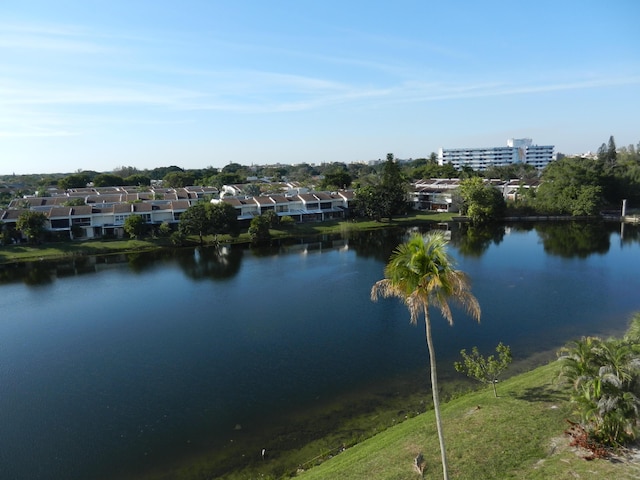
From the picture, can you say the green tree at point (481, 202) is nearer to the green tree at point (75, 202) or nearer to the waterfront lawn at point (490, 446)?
the waterfront lawn at point (490, 446)

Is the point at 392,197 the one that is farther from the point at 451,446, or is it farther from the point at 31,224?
the point at 451,446

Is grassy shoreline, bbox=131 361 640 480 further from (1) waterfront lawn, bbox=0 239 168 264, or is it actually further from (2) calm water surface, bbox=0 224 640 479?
(1) waterfront lawn, bbox=0 239 168 264

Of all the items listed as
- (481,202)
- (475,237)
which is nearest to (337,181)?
(481,202)

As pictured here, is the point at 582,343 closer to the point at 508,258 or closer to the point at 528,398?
the point at 528,398

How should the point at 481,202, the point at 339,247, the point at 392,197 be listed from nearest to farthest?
1. the point at 339,247
2. the point at 392,197
3. the point at 481,202

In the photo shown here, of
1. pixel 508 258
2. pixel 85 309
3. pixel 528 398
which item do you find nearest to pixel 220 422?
pixel 528 398

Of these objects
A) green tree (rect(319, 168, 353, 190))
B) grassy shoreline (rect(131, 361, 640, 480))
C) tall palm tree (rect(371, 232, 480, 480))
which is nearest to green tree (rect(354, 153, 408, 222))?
green tree (rect(319, 168, 353, 190))
